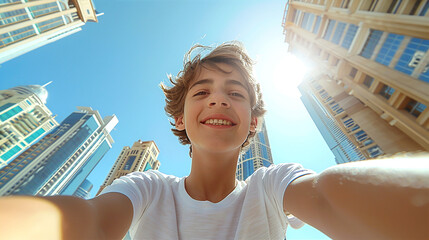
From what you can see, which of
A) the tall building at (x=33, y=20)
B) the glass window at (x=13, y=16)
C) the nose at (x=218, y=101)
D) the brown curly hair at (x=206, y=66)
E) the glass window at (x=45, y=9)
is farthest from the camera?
the glass window at (x=45, y=9)

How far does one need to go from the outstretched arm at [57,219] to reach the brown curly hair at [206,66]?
6.86ft

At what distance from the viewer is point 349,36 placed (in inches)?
592

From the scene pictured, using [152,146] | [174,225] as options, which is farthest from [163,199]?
[152,146]

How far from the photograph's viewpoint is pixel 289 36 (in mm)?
30312

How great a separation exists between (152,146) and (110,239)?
75344 millimetres

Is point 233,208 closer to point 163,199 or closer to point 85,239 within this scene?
point 163,199

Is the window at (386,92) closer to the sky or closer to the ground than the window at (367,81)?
closer to the ground

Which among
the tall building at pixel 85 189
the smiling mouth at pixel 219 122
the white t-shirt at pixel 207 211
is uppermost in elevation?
the smiling mouth at pixel 219 122

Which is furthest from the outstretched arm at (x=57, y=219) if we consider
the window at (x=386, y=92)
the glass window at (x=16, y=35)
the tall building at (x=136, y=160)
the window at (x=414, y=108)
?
the tall building at (x=136, y=160)

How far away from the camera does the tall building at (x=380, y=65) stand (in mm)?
9422

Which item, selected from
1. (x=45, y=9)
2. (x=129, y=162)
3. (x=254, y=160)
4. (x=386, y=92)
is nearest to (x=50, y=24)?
(x=45, y=9)

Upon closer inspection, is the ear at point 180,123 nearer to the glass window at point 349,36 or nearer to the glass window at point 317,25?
the glass window at point 349,36

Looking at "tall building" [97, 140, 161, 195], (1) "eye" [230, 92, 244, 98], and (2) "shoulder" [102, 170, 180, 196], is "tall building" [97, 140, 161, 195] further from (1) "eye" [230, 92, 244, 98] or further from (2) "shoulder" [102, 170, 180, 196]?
(1) "eye" [230, 92, 244, 98]

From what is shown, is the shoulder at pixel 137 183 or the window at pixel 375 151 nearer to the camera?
the shoulder at pixel 137 183
